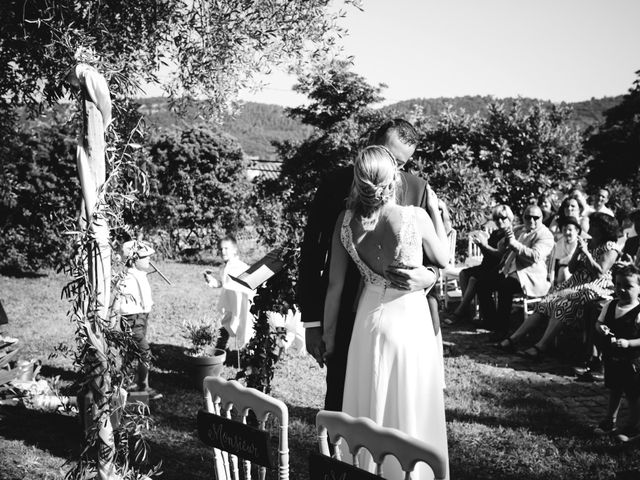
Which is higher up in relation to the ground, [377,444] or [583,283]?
[583,283]

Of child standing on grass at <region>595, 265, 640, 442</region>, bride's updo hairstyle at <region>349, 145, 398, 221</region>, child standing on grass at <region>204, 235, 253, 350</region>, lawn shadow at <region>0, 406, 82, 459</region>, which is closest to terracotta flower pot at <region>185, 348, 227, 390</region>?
child standing on grass at <region>204, 235, 253, 350</region>

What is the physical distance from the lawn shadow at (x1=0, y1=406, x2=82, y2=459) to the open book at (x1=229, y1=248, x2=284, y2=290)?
1829 millimetres

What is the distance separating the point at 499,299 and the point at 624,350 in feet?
11.6

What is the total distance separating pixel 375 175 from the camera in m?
2.65

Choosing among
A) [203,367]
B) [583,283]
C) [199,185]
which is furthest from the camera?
Answer: [199,185]

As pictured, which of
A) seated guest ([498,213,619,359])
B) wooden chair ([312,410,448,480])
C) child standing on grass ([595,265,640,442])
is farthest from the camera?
seated guest ([498,213,619,359])

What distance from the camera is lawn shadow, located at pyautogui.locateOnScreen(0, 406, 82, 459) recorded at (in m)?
4.19

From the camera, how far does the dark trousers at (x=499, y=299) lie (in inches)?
305

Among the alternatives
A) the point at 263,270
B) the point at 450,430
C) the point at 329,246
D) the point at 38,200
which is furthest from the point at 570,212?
the point at 38,200

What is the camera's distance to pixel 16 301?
9531 millimetres

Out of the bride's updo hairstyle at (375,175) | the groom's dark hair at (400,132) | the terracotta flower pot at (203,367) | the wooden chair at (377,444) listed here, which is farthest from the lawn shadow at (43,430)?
the groom's dark hair at (400,132)

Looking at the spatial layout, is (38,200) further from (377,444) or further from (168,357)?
(377,444)

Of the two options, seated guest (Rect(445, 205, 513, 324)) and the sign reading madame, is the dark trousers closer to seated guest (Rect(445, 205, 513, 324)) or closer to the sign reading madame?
seated guest (Rect(445, 205, 513, 324))

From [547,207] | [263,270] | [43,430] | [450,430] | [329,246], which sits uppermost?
[547,207]
